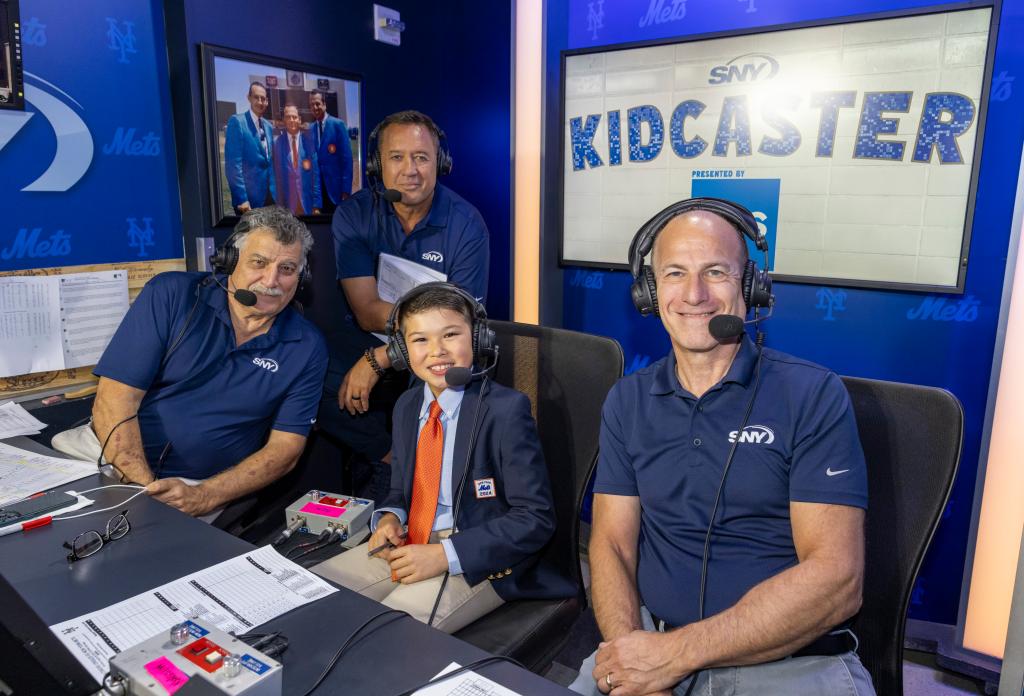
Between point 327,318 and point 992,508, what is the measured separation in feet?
8.10

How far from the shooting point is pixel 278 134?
2.64m

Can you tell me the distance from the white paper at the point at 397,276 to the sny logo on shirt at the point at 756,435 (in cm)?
130

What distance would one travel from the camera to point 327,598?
3.92 ft

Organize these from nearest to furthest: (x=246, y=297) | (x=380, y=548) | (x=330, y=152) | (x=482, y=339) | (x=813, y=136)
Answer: (x=380, y=548) → (x=482, y=339) → (x=246, y=297) → (x=813, y=136) → (x=330, y=152)

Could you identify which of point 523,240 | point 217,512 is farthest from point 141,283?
point 523,240

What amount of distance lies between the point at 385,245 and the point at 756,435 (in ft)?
5.07

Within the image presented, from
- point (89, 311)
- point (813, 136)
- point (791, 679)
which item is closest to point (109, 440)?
point (89, 311)

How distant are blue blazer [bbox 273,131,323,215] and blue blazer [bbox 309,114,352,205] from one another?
0.04 m

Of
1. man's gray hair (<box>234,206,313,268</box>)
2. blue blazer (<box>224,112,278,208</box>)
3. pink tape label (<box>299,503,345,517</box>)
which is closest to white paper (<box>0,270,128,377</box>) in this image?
blue blazer (<box>224,112,278,208</box>)

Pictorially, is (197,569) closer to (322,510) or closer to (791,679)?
(322,510)

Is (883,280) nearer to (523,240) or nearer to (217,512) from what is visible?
(523,240)

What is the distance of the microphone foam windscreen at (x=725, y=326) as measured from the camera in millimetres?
1373

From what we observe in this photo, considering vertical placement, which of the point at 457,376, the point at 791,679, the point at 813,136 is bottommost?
the point at 791,679

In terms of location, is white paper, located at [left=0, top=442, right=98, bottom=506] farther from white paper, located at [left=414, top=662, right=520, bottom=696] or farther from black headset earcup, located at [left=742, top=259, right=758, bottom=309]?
black headset earcup, located at [left=742, top=259, right=758, bottom=309]
